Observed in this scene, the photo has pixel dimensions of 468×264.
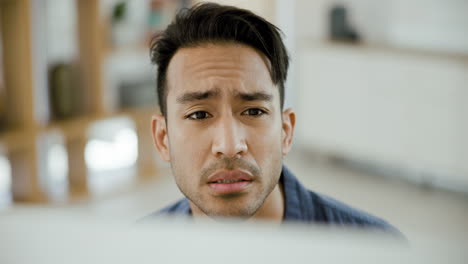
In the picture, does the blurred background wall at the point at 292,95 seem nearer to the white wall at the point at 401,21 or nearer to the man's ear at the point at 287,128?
the white wall at the point at 401,21

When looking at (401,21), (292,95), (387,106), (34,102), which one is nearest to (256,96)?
(34,102)

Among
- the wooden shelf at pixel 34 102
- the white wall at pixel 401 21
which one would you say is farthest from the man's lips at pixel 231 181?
the white wall at pixel 401 21

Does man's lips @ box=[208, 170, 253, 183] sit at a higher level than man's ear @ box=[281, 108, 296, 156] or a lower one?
lower

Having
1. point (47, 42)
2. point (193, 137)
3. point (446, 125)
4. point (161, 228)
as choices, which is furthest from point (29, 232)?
point (446, 125)

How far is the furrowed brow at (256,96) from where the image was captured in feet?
1.95

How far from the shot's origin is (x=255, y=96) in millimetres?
599

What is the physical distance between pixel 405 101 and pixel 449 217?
1.93 ft

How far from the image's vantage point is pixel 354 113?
2943mm

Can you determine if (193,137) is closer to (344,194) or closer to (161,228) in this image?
(161,228)

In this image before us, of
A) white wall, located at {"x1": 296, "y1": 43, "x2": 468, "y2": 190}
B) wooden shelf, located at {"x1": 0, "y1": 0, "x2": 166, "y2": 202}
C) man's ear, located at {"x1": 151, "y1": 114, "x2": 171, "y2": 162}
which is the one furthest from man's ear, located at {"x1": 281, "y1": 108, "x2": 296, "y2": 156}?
white wall, located at {"x1": 296, "y1": 43, "x2": 468, "y2": 190}

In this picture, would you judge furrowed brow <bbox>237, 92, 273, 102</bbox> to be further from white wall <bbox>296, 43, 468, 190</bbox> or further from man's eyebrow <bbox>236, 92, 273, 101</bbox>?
white wall <bbox>296, 43, 468, 190</bbox>

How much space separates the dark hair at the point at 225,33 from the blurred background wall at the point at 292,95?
4.57ft

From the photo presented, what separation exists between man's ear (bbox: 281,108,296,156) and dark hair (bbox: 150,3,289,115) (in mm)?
32

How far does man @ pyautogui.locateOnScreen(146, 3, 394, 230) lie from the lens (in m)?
0.59
